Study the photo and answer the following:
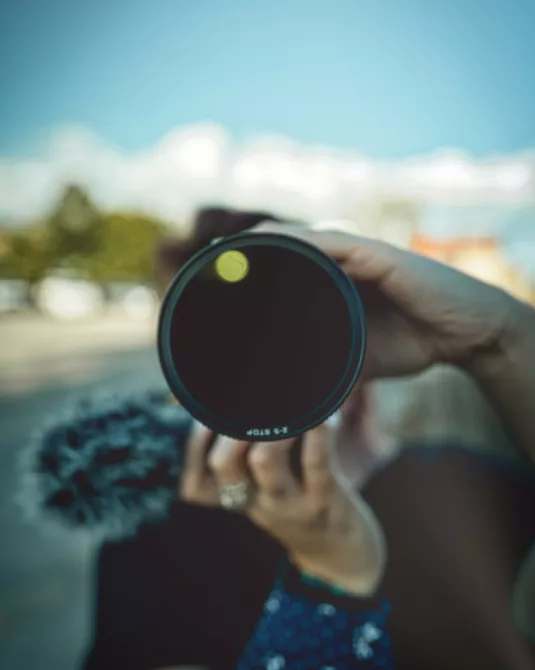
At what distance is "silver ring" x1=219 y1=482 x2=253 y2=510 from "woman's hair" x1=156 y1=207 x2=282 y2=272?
331mm

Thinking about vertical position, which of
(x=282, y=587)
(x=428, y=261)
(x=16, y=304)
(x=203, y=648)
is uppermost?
(x=428, y=261)

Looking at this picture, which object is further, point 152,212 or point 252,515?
point 152,212

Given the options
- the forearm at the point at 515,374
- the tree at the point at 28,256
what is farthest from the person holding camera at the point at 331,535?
the tree at the point at 28,256

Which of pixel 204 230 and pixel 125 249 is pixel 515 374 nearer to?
pixel 204 230

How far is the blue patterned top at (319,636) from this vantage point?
0.73 meters

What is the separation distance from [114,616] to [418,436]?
1.94 ft

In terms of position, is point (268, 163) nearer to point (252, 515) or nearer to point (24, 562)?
point (252, 515)

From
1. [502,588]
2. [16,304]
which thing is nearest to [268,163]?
[16,304]

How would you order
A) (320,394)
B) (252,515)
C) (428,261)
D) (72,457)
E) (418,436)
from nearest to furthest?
(320,394) → (428,261) → (252,515) → (72,457) → (418,436)

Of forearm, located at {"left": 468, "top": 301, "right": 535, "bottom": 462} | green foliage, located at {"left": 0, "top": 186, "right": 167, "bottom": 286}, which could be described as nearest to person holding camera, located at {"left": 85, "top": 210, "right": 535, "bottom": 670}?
forearm, located at {"left": 468, "top": 301, "right": 535, "bottom": 462}

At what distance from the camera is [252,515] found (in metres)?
0.73

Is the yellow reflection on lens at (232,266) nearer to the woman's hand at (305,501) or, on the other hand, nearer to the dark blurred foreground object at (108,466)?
the woman's hand at (305,501)

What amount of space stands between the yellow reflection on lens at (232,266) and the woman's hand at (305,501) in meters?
0.19

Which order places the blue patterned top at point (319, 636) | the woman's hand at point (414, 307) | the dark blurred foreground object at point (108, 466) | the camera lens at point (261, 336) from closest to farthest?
the camera lens at point (261, 336)
the woman's hand at point (414, 307)
the blue patterned top at point (319, 636)
the dark blurred foreground object at point (108, 466)
